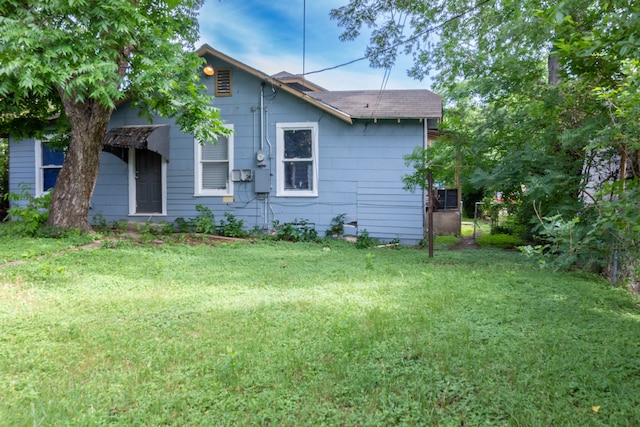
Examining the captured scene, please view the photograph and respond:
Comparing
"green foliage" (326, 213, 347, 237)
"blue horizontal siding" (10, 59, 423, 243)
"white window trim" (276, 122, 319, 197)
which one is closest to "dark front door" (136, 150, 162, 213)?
"blue horizontal siding" (10, 59, 423, 243)

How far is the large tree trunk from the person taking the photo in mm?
7082

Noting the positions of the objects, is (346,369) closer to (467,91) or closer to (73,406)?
(73,406)

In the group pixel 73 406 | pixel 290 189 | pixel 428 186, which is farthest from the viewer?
pixel 290 189

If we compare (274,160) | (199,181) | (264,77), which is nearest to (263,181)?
(274,160)

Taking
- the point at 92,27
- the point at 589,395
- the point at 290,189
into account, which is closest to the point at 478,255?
the point at 290,189

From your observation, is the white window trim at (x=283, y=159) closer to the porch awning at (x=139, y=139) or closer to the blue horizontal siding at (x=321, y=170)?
the blue horizontal siding at (x=321, y=170)

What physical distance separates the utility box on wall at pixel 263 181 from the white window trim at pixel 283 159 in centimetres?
20

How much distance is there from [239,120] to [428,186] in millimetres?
4502

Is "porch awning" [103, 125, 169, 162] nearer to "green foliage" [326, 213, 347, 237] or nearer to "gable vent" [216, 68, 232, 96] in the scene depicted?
"gable vent" [216, 68, 232, 96]

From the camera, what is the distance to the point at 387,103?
29.1 feet

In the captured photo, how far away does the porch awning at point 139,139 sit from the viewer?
330 inches

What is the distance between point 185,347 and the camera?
2.73 meters

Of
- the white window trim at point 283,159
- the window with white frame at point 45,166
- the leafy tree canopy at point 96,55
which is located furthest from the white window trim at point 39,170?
the white window trim at point 283,159

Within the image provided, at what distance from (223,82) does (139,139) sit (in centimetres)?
221
